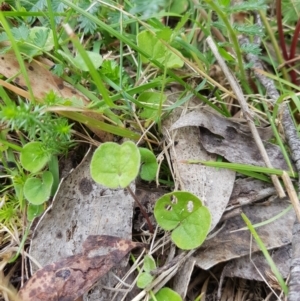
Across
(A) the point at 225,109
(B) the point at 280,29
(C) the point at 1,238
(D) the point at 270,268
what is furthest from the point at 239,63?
(C) the point at 1,238

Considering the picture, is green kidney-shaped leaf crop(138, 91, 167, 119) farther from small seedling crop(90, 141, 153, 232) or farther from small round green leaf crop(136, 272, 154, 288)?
small round green leaf crop(136, 272, 154, 288)

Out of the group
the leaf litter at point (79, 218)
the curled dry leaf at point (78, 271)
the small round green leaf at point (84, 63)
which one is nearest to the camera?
the curled dry leaf at point (78, 271)

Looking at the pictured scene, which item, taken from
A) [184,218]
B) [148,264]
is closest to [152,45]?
[184,218]

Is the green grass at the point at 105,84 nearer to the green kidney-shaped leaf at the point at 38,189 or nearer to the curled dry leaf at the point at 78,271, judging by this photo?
the green kidney-shaped leaf at the point at 38,189

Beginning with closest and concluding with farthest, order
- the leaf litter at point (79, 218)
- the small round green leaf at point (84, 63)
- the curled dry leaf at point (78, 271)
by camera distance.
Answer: the curled dry leaf at point (78, 271), the leaf litter at point (79, 218), the small round green leaf at point (84, 63)

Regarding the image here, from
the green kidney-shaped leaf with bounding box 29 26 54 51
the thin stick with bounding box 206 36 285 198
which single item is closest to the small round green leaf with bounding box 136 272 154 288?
the thin stick with bounding box 206 36 285 198

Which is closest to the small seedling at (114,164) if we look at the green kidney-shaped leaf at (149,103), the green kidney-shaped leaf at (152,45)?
the green kidney-shaped leaf at (149,103)
